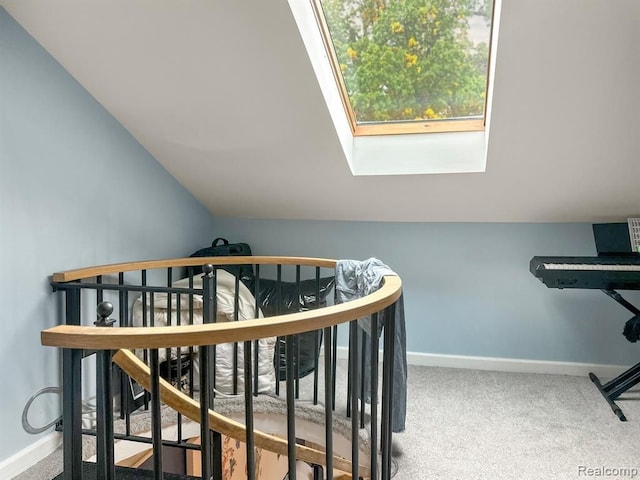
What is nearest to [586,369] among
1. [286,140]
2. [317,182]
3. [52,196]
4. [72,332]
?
[317,182]

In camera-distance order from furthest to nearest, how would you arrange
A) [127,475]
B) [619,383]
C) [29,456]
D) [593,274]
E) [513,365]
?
1. [513,365]
2. [619,383]
3. [593,274]
4. [29,456]
5. [127,475]

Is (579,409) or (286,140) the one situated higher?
(286,140)

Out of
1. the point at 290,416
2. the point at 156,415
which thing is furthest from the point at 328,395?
the point at 156,415

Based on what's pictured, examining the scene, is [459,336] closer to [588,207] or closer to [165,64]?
[588,207]

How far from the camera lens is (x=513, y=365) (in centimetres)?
310

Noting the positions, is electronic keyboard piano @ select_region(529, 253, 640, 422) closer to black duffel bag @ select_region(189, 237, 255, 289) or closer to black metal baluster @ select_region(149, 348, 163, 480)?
black duffel bag @ select_region(189, 237, 255, 289)

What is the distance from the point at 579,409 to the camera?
2.51m

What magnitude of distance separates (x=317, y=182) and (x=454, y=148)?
895 millimetres

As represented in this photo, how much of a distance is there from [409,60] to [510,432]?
2078 mm

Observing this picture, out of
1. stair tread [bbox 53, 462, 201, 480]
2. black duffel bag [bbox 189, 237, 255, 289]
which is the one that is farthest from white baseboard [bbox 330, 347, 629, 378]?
stair tread [bbox 53, 462, 201, 480]

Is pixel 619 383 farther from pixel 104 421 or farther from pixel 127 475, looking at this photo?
pixel 104 421

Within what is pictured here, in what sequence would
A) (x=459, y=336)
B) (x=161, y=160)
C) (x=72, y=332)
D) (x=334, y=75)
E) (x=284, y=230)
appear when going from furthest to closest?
1. (x=284, y=230)
2. (x=459, y=336)
3. (x=161, y=160)
4. (x=334, y=75)
5. (x=72, y=332)

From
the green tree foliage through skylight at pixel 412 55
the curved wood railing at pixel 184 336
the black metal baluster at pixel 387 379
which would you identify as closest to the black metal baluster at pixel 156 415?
the curved wood railing at pixel 184 336

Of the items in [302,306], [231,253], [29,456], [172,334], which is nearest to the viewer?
[172,334]
